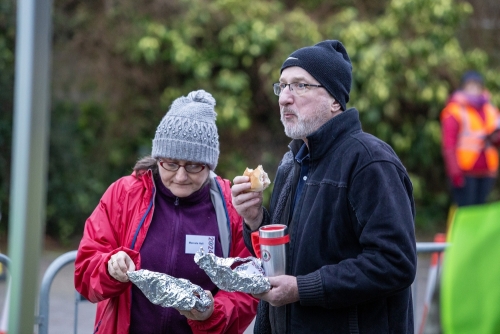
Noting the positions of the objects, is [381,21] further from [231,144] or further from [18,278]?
[18,278]

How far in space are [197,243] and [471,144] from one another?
6.54 metres

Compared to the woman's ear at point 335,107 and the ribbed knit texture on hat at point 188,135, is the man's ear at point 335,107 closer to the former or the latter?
the woman's ear at point 335,107

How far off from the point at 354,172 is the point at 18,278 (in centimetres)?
135

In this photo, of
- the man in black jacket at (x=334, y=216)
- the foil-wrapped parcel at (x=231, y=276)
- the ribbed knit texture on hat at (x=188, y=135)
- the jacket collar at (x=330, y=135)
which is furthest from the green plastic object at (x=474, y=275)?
the ribbed knit texture on hat at (x=188, y=135)

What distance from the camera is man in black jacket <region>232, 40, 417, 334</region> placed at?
270 centimetres

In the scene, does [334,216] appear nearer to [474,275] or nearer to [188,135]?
[188,135]

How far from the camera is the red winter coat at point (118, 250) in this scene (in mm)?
3020

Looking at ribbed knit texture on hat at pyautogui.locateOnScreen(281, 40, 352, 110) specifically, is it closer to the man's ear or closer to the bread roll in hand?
the man's ear

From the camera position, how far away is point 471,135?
903 cm

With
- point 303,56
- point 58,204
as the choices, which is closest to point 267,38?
point 58,204

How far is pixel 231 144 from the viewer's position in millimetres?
10031

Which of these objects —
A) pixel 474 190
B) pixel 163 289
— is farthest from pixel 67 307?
pixel 474 190

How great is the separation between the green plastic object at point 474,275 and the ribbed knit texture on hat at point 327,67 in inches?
58.9

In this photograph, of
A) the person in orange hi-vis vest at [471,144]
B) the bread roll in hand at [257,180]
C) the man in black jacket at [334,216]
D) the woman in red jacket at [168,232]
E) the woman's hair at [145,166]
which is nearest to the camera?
the man in black jacket at [334,216]
